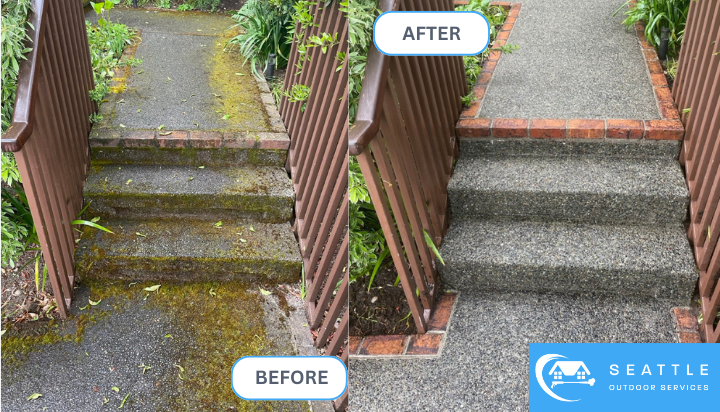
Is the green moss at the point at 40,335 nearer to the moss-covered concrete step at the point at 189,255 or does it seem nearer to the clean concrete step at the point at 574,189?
the moss-covered concrete step at the point at 189,255

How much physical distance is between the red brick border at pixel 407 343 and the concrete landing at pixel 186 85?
5.04ft

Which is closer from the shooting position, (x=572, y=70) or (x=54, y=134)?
(x=54, y=134)

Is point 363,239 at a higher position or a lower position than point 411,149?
lower

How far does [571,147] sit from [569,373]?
1.12 meters

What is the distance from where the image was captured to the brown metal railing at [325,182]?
87.4 inches

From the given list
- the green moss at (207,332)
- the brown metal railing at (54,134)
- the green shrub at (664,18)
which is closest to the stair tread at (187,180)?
the brown metal railing at (54,134)

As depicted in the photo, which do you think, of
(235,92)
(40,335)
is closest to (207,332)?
(40,335)

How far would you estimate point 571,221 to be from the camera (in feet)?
8.66

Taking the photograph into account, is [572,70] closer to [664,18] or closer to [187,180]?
[664,18]

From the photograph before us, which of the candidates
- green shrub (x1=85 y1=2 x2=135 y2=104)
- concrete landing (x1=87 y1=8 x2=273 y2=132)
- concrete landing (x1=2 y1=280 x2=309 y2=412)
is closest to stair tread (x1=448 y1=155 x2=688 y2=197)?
concrete landing (x1=2 y1=280 x2=309 y2=412)

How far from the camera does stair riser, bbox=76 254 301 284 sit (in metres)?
2.88

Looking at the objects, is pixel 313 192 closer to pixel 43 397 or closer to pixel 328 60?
pixel 328 60

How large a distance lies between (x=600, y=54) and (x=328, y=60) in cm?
185

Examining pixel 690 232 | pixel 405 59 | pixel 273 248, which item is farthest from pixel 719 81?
pixel 273 248
